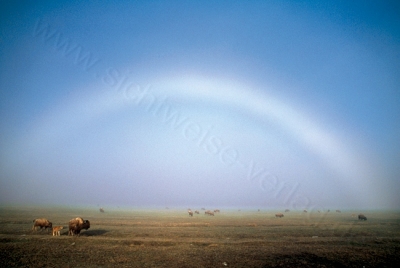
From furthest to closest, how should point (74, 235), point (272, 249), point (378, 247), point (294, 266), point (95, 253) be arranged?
1. point (74, 235)
2. point (378, 247)
3. point (272, 249)
4. point (95, 253)
5. point (294, 266)

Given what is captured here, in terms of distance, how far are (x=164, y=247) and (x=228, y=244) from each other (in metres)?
6.22

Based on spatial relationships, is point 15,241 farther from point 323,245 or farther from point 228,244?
point 323,245

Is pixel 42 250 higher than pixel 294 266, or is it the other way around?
pixel 294 266

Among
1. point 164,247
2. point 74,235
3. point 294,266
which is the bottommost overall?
point 74,235

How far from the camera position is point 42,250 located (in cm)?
1653

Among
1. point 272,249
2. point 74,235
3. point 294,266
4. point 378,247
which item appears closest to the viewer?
point 294,266

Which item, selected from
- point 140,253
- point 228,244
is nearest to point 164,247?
point 140,253

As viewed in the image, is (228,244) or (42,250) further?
(228,244)

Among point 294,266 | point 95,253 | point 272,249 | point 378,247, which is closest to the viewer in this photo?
point 294,266

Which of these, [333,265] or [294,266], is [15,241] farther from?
[333,265]

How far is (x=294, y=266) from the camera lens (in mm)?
14383

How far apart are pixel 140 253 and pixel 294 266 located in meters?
11.7

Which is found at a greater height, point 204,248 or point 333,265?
point 333,265

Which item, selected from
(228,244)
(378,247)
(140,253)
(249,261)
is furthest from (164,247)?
(378,247)
